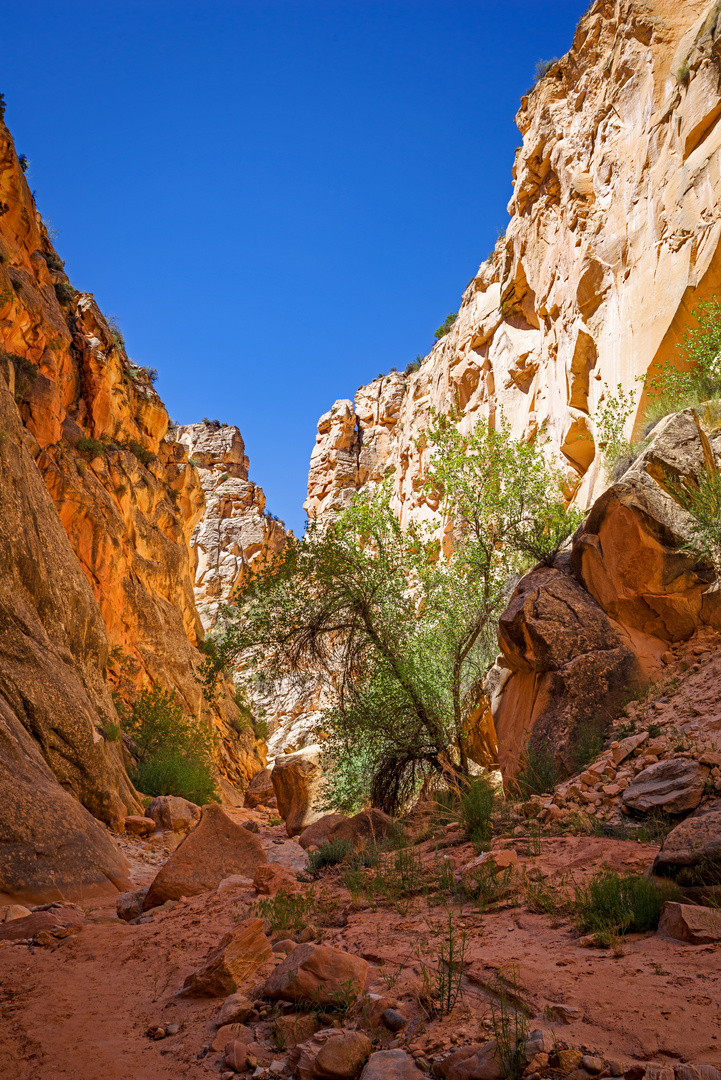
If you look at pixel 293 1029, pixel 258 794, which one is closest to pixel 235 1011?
pixel 293 1029

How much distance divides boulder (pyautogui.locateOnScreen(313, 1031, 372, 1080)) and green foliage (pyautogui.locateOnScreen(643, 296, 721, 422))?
14.0 m

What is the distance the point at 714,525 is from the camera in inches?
417

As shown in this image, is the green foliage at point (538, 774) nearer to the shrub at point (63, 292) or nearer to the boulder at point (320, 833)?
the boulder at point (320, 833)

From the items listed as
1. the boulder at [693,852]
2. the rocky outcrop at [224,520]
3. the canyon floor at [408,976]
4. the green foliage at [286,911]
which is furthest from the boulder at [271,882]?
the rocky outcrop at [224,520]

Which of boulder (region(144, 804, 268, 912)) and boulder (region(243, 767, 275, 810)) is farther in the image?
boulder (region(243, 767, 275, 810))

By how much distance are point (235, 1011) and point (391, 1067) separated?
1.18 meters

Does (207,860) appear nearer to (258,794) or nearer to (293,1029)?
(293,1029)

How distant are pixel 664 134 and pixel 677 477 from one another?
1364 centimetres

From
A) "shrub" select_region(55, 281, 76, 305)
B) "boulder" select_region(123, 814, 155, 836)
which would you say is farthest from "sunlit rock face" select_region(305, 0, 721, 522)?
"shrub" select_region(55, 281, 76, 305)

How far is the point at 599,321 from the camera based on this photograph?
20.8 meters

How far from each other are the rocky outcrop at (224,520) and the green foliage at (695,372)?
38.6 metres

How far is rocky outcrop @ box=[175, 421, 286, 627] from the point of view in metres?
53.3

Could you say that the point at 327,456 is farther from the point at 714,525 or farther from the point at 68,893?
the point at 68,893

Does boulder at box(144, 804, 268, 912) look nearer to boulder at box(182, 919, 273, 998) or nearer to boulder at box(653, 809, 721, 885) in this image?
boulder at box(182, 919, 273, 998)
